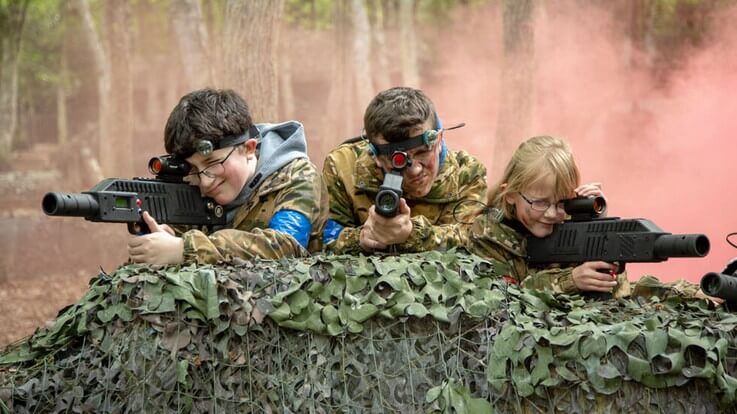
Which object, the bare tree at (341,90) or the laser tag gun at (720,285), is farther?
the bare tree at (341,90)

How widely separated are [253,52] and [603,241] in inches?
213

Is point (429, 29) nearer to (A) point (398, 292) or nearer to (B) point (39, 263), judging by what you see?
(B) point (39, 263)

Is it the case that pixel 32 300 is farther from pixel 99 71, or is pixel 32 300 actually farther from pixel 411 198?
pixel 99 71

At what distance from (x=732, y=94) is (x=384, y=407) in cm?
932

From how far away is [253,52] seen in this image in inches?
365

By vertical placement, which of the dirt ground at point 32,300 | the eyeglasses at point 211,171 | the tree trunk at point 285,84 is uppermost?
the eyeglasses at point 211,171

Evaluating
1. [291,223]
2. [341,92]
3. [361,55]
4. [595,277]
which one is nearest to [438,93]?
[361,55]

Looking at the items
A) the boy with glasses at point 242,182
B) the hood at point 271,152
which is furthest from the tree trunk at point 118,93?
the boy with glasses at point 242,182

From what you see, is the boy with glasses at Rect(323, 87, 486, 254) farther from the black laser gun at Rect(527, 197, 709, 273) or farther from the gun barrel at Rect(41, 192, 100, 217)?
the gun barrel at Rect(41, 192, 100, 217)

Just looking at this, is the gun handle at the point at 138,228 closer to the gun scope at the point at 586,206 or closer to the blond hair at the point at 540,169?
the blond hair at the point at 540,169

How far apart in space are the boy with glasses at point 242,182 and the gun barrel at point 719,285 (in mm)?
1787

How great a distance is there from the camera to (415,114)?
4.89m

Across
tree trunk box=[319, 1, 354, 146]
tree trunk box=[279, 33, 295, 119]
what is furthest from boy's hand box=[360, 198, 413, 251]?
tree trunk box=[279, 33, 295, 119]

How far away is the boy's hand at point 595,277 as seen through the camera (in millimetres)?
4504
